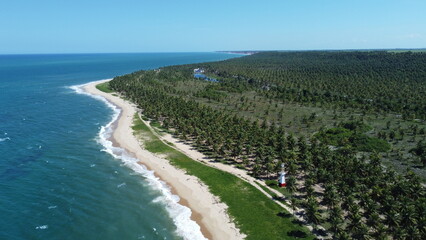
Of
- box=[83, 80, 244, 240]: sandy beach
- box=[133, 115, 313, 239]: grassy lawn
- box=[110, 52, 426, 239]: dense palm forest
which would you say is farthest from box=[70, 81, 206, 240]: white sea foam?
box=[110, 52, 426, 239]: dense palm forest

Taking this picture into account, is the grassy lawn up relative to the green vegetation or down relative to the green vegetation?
down

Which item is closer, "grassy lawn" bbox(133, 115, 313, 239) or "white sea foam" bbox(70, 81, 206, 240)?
"grassy lawn" bbox(133, 115, 313, 239)

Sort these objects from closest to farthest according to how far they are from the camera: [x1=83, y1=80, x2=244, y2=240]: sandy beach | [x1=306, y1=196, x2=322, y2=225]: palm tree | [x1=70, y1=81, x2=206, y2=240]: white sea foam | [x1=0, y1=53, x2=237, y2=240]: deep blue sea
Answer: [x1=306, y1=196, x2=322, y2=225]: palm tree < [x1=0, y1=53, x2=237, y2=240]: deep blue sea < [x1=70, y1=81, x2=206, y2=240]: white sea foam < [x1=83, y1=80, x2=244, y2=240]: sandy beach

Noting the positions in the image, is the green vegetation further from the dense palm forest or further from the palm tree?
the palm tree

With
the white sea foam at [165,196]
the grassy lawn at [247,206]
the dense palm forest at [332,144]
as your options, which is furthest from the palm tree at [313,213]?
the white sea foam at [165,196]

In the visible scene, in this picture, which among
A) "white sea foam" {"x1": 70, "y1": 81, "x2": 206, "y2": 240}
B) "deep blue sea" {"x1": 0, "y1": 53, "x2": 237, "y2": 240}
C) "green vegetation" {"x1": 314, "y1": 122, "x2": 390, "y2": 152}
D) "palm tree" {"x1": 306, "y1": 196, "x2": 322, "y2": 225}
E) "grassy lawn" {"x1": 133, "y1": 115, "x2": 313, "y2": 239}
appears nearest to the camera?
"grassy lawn" {"x1": 133, "y1": 115, "x2": 313, "y2": 239}

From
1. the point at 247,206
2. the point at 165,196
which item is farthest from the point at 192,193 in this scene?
the point at 247,206
